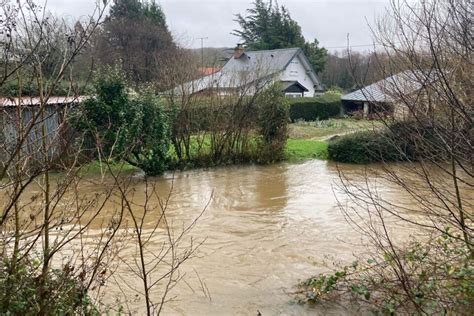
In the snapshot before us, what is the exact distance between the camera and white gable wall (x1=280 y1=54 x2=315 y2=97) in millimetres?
34719

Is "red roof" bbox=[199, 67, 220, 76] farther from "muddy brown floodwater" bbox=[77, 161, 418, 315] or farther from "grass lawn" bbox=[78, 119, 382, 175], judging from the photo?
"muddy brown floodwater" bbox=[77, 161, 418, 315]

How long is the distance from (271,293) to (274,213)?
408 cm

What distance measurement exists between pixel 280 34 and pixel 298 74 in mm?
5884

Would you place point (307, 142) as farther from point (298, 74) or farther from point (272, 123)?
point (298, 74)

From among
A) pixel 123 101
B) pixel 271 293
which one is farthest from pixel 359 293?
pixel 123 101

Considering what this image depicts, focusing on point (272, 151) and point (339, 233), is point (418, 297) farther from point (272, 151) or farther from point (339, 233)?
point (272, 151)

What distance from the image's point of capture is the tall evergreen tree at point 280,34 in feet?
129

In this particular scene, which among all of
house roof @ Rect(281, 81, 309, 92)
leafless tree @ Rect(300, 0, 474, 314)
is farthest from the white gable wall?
leafless tree @ Rect(300, 0, 474, 314)

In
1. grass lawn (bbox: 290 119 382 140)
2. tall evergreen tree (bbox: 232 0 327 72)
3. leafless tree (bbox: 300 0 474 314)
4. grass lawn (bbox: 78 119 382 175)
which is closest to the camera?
leafless tree (bbox: 300 0 474 314)

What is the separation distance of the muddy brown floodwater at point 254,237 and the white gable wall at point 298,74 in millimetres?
22279

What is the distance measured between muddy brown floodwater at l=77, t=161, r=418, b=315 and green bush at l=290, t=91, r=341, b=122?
13242 millimetres

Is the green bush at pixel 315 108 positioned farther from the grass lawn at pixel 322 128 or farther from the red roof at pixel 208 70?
the red roof at pixel 208 70

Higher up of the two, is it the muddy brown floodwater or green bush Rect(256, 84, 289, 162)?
green bush Rect(256, 84, 289, 162)

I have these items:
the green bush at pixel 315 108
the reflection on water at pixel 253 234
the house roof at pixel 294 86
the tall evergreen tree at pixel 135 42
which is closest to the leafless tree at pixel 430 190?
the reflection on water at pixel 253 234
